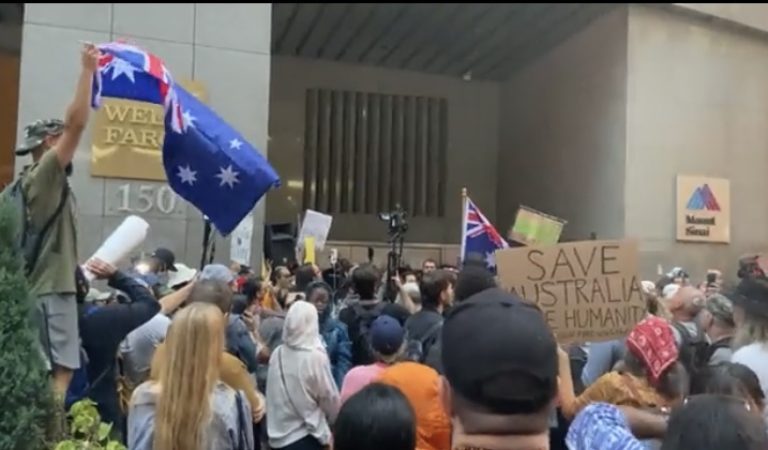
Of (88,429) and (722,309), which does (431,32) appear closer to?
(722,309)

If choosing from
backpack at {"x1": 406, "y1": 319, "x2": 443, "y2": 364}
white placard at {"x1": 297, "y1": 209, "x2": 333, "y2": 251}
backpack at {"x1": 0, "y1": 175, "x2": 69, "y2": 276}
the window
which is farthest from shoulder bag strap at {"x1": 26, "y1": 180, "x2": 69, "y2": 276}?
the window

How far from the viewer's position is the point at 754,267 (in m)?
8.77

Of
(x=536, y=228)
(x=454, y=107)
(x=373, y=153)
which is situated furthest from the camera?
(x=454, y=107)

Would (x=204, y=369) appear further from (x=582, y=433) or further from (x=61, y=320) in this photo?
(x=582, y=433)

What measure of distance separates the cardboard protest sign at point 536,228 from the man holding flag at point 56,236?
7257mm

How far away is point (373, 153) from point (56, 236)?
21.7m

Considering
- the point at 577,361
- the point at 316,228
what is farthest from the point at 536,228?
the point at 577,361

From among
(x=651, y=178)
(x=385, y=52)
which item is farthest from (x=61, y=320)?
(x=385, y=52)

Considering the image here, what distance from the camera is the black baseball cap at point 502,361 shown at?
6.48ft

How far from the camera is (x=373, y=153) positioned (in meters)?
25.2

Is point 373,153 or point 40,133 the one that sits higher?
point 373,153

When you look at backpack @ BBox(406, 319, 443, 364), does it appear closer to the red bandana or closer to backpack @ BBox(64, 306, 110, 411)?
backpack @ BBox(64, 306, 110, 411)

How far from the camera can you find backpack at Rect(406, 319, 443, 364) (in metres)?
6.25

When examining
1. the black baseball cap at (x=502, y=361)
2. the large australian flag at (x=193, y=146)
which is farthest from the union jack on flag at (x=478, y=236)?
the black baseball cap at (x=502, y=361)
